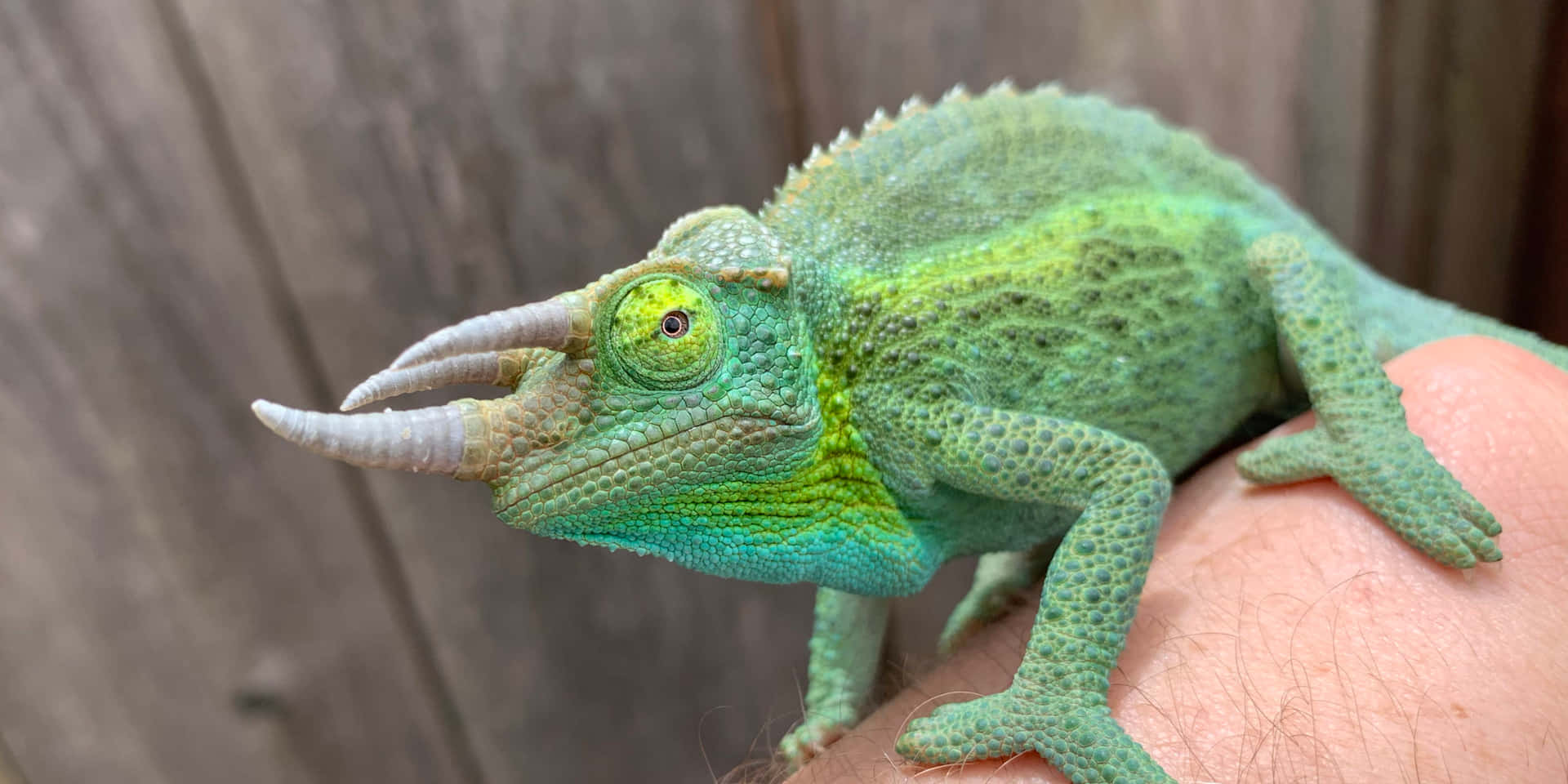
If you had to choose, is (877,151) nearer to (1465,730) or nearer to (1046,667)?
(1046,667)

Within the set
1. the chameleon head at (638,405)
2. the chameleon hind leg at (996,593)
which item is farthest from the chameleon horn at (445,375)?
the chameleon hind leg at (996,593)

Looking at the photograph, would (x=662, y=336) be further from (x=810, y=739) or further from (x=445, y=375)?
(x=810, y=739)

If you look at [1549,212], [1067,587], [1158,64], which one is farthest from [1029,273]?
[1549,212]

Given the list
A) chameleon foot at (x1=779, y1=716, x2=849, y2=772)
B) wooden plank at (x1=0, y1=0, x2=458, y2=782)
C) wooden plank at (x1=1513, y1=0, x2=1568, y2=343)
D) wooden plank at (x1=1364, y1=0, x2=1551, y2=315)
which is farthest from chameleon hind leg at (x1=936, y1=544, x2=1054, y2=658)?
wooden plank at (x1=1513, y1=0, x2=1568, y2=343)

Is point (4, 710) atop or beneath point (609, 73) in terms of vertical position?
beneath

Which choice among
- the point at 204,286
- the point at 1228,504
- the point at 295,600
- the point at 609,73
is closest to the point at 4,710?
the point at 295,600

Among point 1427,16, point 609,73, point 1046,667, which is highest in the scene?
point 609,73
